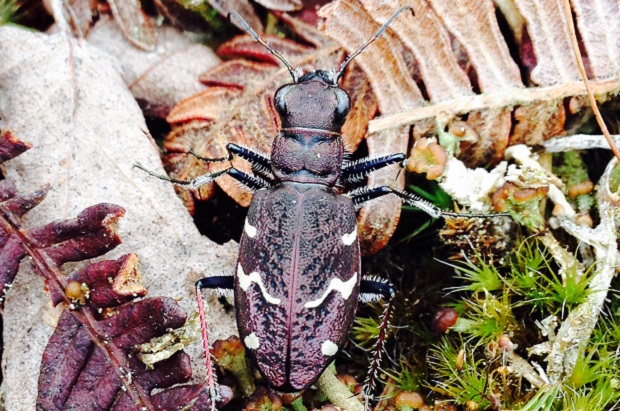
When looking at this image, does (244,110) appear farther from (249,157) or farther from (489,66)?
(489,66)

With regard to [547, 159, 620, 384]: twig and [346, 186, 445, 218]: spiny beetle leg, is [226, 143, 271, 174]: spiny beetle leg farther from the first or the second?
[547, 159, 620, 384]: twig

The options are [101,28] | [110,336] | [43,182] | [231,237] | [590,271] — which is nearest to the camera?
[110,336]

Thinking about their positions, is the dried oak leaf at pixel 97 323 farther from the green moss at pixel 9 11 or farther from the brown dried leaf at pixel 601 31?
the brown dried leaf at pixel 601 31

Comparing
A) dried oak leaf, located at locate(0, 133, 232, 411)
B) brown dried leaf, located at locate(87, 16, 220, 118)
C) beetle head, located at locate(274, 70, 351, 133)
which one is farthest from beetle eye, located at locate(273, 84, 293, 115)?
dried oak leaf, located at locate(0, 133, 232, 411)

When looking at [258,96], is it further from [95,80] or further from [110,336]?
[110,336]

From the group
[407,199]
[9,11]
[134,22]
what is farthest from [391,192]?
[9,11]

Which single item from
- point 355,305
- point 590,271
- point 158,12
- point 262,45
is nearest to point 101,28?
point 158,12

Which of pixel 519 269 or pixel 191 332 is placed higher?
pixel 519 269

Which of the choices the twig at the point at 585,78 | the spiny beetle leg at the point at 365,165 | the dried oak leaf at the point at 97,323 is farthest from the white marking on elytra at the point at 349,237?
the twig at the point at 585,78
